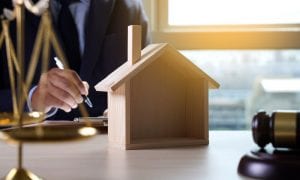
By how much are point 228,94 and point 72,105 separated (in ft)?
3.98

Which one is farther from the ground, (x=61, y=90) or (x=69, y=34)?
(x=69, y=34)

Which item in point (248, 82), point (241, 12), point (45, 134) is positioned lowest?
point (248, 82)

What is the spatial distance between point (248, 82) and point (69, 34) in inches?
A: 32.6

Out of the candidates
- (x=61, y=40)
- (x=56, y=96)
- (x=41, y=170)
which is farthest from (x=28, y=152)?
(x=61, y=40)

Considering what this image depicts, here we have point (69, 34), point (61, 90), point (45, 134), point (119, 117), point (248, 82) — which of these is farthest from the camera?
point (248, 82)

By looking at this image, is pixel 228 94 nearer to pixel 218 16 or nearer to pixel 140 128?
pixel 218 16

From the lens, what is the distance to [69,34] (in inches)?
70.0

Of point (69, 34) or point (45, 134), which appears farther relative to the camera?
point (69, 34)

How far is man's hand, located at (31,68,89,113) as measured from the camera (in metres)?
0.98

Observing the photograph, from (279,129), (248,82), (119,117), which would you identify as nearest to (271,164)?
(279,129)

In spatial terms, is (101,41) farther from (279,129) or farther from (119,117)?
(279,129)

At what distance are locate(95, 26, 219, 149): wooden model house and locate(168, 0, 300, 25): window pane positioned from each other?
1.28 m

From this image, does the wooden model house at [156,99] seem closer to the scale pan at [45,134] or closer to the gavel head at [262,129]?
the gavel head at [262,129]

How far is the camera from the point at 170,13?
88.0 inches
